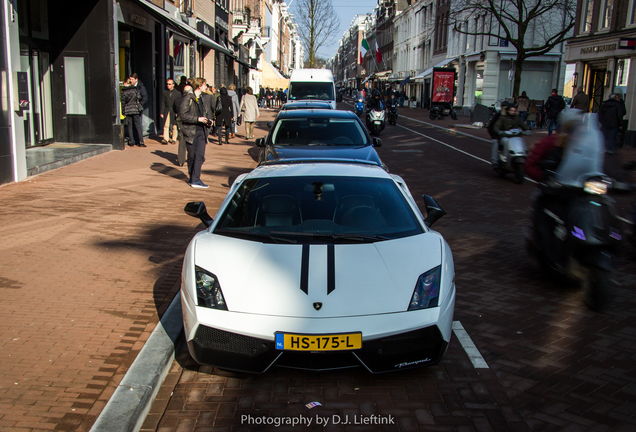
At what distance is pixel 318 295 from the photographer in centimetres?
344

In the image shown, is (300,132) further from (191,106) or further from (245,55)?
(245,55)

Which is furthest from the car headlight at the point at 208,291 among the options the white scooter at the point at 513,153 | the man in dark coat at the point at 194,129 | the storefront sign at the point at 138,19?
the storefront sign at the point at 138,19

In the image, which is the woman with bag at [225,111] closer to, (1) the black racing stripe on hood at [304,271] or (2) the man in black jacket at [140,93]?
(2) the man in black jacket at [140,93]

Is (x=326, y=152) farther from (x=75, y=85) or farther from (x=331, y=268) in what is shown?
(x=75, y=85)

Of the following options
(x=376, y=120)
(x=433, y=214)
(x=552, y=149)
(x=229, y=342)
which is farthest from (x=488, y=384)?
(x=376, y=120)

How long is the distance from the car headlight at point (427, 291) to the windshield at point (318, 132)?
18.6 feet

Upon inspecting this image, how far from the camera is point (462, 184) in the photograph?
11.9 meters

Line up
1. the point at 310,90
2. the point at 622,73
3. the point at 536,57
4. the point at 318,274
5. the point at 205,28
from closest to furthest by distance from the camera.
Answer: the point at 318,274 → the point at 310,90 → the point at 622,73 → the point at 205,28 → the point at 536,57

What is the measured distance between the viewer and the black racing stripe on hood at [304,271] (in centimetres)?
349

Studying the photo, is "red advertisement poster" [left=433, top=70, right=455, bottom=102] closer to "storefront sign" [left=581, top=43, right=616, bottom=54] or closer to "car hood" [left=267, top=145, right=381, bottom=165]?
"storefront sign" [left=581, top=43, right=616, bottom=54]

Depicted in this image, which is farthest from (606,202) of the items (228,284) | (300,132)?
(300,132)

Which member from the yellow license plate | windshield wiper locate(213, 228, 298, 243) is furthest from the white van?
the yellow license plate

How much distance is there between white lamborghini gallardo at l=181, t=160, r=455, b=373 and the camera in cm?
335

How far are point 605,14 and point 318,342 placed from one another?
27.5 metres
